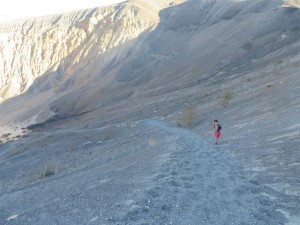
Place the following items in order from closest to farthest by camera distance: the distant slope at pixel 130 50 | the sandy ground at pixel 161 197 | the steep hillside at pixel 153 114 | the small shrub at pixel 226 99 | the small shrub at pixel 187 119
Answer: the sandy ground at pixel 161 197, the steep hillside at pixel 153 114, the small shrub at pixel 187 119, the small shrub at pixel 226 99, the distant slope at pixel 130 50

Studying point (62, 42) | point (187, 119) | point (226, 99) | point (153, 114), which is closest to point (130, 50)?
point (62, 42)

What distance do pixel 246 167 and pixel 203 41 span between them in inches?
2107

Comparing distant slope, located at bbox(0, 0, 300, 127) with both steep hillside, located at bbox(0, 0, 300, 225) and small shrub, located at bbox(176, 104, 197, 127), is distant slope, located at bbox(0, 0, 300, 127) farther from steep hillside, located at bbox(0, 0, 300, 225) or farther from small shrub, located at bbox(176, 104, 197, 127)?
small shrub, located at bbox(176, 104, 197, 127)

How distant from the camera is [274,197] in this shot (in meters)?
10.4

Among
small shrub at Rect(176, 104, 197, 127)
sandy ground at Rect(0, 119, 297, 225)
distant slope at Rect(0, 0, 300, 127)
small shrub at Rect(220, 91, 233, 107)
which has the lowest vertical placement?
small shrub at Rect(176, 104, 197, 127)

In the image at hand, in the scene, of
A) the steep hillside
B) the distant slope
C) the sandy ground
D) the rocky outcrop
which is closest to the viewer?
the sandy ground

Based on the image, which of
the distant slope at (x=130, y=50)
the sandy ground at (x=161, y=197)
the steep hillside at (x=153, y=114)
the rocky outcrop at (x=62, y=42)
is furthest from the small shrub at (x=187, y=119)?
the rocky outcrop at (x=62, y=42)

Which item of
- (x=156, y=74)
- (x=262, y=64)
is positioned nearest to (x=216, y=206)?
(x=262, y=64)

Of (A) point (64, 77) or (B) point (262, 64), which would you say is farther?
(A) point (64, 77)

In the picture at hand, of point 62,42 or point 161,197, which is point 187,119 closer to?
point 161,197

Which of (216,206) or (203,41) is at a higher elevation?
(203,41)

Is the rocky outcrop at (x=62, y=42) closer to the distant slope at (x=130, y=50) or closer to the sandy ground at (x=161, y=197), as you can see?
the distant slope at (x=130, y=50)

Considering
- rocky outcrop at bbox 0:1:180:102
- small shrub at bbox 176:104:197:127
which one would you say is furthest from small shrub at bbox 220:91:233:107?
rocky outcrop at bbox 0:1:180:102

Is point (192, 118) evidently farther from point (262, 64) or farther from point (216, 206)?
point (216, 206)
